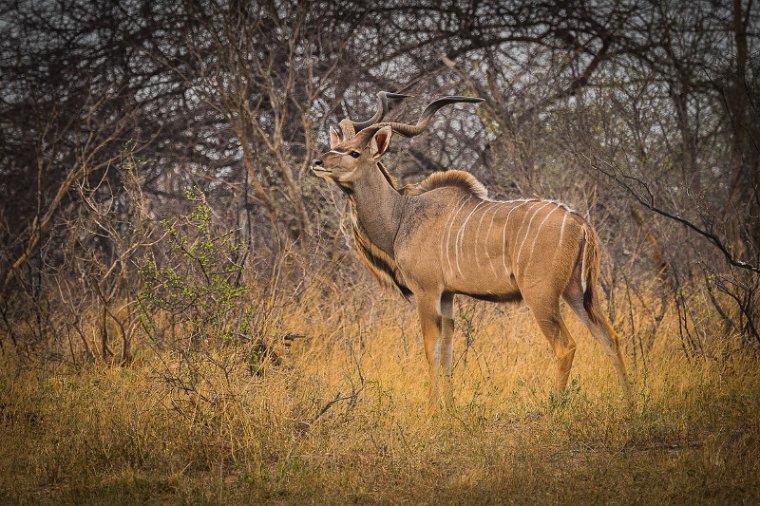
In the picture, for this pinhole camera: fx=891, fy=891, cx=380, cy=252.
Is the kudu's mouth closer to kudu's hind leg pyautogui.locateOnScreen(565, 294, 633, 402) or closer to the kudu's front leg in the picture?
the kudu's front leg

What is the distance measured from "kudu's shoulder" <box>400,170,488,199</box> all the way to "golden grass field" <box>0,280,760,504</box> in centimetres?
118

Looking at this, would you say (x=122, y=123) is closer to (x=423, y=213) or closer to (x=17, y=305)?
(x=17, y=305)

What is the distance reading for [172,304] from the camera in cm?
551

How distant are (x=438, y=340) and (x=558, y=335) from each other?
789mm

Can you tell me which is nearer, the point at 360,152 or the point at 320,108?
the point at 360,152

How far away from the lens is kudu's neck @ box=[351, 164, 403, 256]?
6086 mm

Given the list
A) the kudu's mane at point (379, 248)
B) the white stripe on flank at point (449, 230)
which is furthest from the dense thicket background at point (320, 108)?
the white stripe on flank at point (449, 230)

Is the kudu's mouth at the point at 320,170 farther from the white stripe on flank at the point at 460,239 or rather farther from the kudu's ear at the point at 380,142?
the white stripe on flank at the point at 460,239

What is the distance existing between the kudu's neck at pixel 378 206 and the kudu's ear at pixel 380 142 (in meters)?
0.11

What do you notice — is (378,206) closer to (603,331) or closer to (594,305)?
(594,305)

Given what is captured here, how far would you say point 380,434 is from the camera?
15.6 feet

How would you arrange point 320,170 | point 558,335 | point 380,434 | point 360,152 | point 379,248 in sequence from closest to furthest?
point 380,434 → point 558,335 → point 320,170 → point 360,152 → point 379,248

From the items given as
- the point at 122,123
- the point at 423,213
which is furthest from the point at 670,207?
the point at 122,123

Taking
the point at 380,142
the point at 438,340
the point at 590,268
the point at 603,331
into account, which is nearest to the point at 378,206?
the point at 380,142
